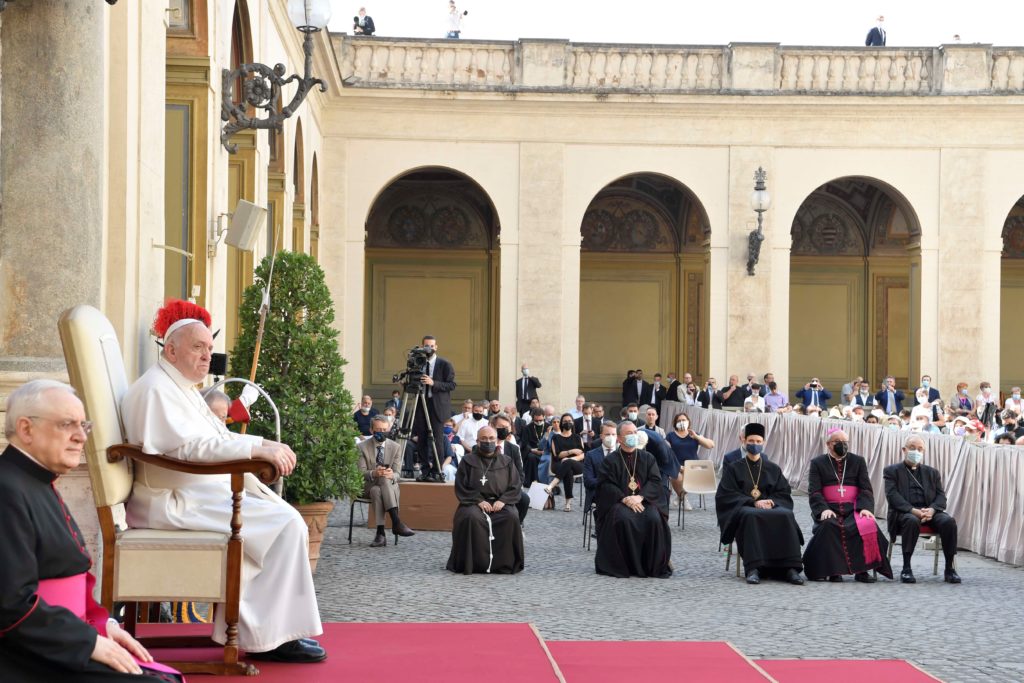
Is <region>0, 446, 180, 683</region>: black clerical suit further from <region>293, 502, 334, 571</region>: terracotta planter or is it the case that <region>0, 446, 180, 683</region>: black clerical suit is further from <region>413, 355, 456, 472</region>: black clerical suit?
<region>413, 355, 456, 472</region>: black clerical suit

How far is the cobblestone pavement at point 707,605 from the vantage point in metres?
7.38

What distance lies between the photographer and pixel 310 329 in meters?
9.33

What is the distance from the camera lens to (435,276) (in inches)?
1079

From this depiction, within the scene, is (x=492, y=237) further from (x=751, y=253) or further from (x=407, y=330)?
(x=751, y=253)

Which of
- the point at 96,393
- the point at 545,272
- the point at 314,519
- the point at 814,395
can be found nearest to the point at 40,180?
the point at 96,393

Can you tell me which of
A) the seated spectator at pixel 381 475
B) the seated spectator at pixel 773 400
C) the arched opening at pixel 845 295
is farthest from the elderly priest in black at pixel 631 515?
the arched opening at pixel 845 295

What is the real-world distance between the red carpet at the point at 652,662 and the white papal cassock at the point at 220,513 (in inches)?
44.0

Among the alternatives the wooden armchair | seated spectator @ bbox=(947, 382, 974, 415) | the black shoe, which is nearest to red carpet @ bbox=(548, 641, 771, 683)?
the black shoe

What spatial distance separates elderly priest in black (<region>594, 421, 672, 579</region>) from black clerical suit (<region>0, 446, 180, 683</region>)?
7.45 metres

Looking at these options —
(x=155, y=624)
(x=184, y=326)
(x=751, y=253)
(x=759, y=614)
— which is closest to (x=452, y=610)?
(x=759, y=614)

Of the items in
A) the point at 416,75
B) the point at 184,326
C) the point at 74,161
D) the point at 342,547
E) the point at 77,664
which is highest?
the point at 416,75

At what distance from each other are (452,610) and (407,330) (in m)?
19.0

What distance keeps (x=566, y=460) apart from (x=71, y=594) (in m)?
12.1

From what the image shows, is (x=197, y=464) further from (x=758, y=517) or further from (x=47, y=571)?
(x=758, y=517)
